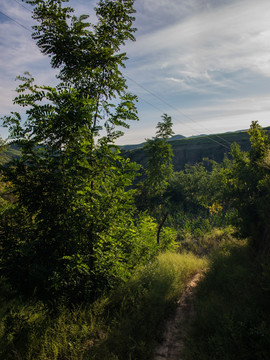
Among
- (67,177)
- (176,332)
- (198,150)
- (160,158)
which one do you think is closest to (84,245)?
(67,177)

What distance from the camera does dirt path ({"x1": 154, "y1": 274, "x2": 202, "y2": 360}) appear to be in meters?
4.00

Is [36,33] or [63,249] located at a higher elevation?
[36,33]

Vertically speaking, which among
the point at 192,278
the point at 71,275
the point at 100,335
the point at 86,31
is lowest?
the point at 192,278

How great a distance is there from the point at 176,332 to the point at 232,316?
130 cm

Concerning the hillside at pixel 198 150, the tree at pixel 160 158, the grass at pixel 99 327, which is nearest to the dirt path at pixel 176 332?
the grass at pixel 99 327

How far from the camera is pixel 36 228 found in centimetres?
415

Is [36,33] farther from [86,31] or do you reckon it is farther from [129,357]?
[129,357]

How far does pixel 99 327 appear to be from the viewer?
4.41 metres

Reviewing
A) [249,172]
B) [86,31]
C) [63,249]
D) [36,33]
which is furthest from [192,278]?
[36,33]

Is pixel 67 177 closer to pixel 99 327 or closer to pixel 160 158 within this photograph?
pixel 99 327

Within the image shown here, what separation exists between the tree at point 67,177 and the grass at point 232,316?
87.5 inches

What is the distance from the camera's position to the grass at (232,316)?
3.62 m

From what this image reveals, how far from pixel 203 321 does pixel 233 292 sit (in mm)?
1153

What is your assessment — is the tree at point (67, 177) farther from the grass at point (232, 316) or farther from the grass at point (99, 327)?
the grass at point (232, 316)
